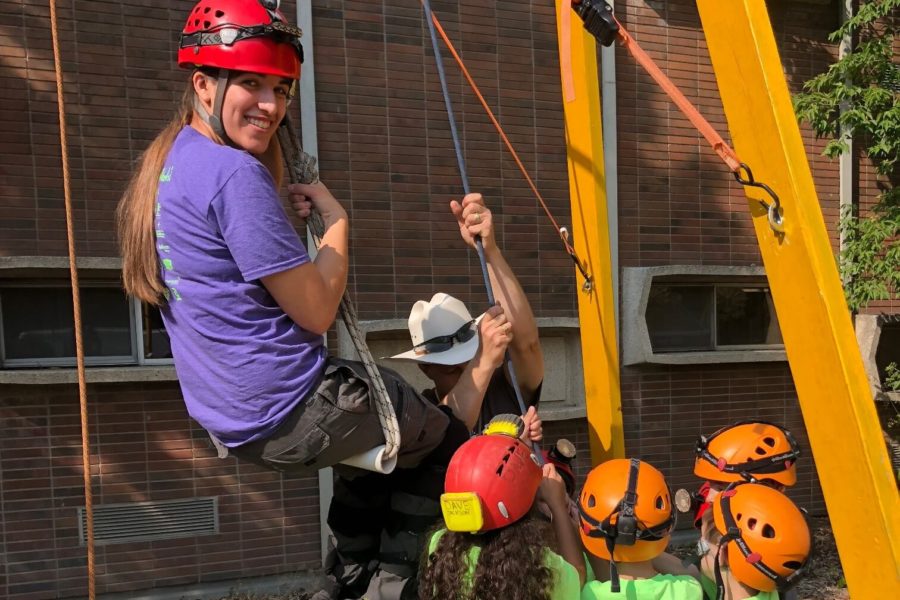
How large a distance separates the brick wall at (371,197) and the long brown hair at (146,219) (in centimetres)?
353

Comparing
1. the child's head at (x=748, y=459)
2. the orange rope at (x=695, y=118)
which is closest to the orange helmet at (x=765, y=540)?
the child's head at (x=748, y=459)

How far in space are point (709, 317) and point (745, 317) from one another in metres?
0.44

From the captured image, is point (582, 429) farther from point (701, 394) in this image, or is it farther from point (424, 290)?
point (424, 290)

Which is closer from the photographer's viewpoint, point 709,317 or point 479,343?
point 479,343

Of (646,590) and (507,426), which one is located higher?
(507,426)

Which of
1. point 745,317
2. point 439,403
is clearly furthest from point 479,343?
point 745,317

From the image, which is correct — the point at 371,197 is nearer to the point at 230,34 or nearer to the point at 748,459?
the point at 748,459

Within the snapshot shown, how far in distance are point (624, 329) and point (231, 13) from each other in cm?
517

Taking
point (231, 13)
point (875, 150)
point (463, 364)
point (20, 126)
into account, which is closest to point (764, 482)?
point (463, 364)

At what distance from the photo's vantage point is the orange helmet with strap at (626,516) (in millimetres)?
2475

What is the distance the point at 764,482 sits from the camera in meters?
3.14

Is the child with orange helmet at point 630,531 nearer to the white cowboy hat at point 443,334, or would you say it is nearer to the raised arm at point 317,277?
the white cowboy hat at point 443,334

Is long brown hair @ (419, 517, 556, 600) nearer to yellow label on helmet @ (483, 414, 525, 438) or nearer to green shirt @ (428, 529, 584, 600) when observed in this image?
green shirt @ (428, 529, 584, 600)

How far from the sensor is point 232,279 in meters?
1.90
